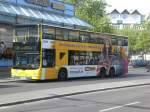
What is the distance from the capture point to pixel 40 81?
31.6 m

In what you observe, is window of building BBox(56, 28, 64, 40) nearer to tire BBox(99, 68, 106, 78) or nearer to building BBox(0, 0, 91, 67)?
tire BBox(99, 68, 106, 78)

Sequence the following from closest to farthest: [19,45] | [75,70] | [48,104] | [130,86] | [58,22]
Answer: [48,104] < [130,86] < [19,45] < [75,70] < [58,22]

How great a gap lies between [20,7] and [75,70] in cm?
1138

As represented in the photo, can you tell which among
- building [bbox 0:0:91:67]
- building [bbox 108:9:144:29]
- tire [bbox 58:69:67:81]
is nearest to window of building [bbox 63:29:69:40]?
tire [bbox 58:69:67:81]

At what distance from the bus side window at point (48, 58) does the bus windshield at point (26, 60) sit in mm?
540

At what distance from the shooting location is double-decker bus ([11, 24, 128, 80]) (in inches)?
1192

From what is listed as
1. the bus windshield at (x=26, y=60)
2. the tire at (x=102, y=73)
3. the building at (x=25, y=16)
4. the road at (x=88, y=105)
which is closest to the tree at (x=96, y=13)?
the building at (x=25, y=16)

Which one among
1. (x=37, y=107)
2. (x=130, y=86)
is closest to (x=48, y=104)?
(x=37, y=107)

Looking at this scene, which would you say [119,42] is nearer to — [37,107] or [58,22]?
[58,22]

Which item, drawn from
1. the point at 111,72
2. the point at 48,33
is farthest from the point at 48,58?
the point at 111,72

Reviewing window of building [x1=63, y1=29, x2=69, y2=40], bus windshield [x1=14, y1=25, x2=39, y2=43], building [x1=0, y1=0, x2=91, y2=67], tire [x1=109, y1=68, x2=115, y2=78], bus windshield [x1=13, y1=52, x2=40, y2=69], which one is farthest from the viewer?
building [x1=0, y1=0, x2=91, y2=67]

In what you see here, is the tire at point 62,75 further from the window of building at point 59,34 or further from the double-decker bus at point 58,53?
the window of building at point 59,34

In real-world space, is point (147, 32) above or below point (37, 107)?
above

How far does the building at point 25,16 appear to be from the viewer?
1591 inches
